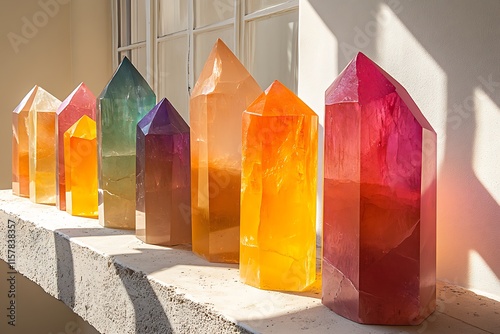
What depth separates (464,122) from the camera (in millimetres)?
686

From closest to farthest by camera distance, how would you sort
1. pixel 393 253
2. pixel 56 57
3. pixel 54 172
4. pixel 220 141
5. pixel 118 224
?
pixel 393 253, pixel 220 141, pixel 118 224, pixel 54 172, pixel 56 57

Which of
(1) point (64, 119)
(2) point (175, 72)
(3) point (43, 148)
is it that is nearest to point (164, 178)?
(1) point (64, 119)

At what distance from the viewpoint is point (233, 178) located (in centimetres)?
84

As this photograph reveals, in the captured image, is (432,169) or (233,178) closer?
(432,169)

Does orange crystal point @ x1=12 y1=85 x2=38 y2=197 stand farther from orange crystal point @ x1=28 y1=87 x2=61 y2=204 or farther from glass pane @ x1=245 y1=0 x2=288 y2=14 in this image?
glass pane @ x1=245 y1=0 x2=288 y2=14

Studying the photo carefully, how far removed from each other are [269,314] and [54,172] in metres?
0.90

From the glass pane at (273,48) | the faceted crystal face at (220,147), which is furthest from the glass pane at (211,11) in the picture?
the faceted crystal face at (220,147)

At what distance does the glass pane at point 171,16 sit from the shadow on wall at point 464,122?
0.97 m

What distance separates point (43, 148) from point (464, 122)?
101cm

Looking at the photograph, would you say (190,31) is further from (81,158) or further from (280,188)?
(280,188)

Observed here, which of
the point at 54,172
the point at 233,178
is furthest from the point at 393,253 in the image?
the point at 54,172

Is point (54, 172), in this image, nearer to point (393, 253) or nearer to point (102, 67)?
point (102, 67)

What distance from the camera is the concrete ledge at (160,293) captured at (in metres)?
0.60

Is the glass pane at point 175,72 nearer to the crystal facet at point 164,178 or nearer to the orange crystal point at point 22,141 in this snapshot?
the orange crystal point at point 22,141
